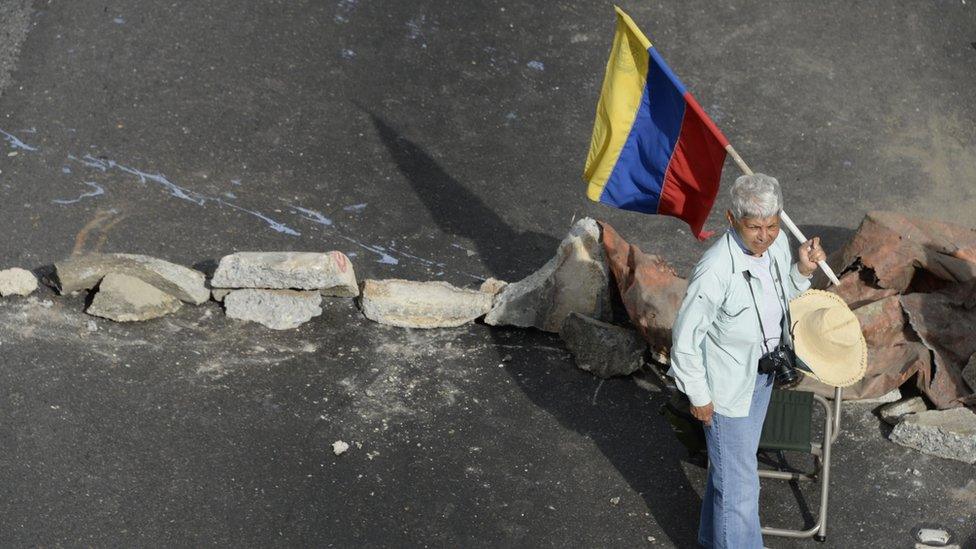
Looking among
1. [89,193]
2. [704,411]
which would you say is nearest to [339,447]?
[704,411]

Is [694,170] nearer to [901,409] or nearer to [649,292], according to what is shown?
[649,292]

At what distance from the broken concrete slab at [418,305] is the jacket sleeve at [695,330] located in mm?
2099

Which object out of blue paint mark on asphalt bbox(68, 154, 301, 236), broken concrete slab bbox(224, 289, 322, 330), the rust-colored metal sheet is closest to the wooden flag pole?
the rust-colored metal sheet

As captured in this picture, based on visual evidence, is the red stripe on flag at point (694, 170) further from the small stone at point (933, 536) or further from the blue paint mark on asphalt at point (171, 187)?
the blue paint mark on asphalt at point (171, 187)

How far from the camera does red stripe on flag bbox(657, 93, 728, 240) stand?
5406 mm

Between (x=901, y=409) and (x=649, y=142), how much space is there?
6.58ft

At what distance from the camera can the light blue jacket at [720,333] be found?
4.52 metres

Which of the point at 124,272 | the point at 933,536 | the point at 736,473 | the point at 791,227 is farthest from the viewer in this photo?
the point at 124,272

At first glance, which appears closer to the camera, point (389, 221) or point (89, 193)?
point (89, 193)

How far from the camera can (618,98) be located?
5.75 meters

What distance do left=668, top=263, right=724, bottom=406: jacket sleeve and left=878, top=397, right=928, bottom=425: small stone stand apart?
1856mm

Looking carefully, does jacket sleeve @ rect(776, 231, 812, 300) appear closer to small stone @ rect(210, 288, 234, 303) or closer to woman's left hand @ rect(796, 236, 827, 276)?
woman's left hand @ rect(796, 236, 827, 276)

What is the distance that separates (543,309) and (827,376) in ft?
6.44

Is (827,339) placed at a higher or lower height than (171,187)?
higher
